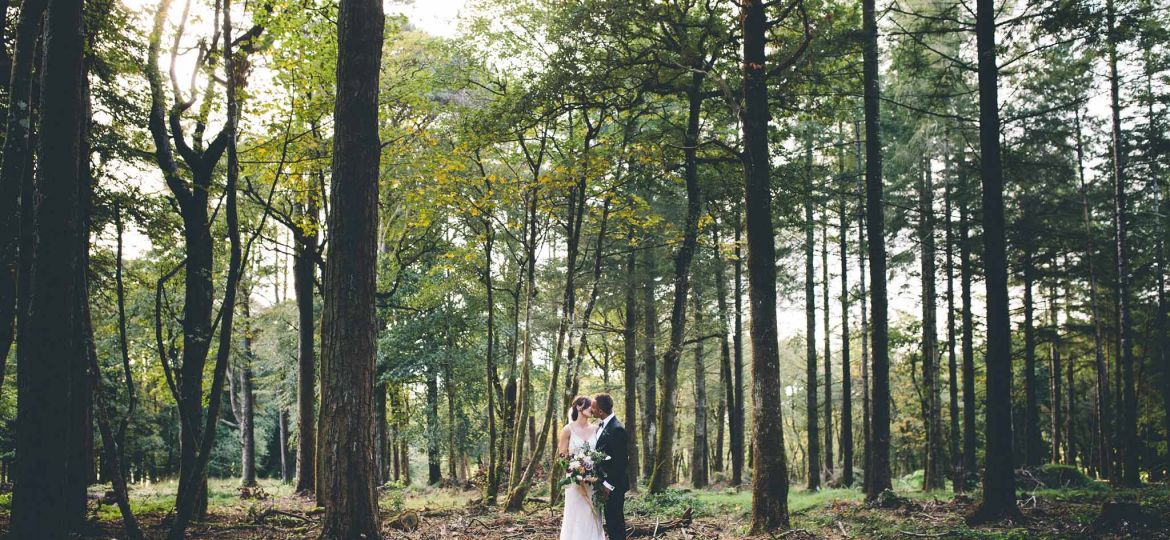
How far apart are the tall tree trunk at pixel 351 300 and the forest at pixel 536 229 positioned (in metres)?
0.03

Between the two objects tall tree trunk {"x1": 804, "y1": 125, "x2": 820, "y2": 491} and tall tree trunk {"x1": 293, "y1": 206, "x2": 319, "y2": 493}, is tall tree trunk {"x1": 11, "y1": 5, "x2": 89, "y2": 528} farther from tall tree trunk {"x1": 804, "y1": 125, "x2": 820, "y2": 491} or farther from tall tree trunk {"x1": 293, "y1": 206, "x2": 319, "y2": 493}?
tall tree trunk {"x1": 804, "y1": 125, "x2": 820, "y2": 491}

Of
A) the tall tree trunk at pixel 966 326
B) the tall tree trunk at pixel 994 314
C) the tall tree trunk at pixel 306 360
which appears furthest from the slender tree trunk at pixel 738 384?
the tall tree trunk at pixel 306 360

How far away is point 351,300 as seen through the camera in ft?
20.0

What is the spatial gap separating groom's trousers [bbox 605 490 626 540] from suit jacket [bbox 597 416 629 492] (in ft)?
0.34

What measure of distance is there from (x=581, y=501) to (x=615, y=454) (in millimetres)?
778

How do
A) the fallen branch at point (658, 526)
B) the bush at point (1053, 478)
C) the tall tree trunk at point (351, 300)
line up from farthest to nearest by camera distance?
the bush at point (1053, 478) < the fallen branch at point (658, 526) < the tall tree trunk at point (351, 300)

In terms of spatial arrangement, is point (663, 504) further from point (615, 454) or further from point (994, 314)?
point (994, 314)

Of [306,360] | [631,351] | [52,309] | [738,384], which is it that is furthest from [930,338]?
[52,309]

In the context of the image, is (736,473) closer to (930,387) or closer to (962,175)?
(930,387)

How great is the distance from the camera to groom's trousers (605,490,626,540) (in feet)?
25.7

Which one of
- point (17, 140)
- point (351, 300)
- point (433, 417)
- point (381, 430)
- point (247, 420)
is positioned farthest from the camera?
point (381, 430)

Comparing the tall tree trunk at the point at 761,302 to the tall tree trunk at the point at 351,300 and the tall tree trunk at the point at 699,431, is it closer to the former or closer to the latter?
the tall tree trunk at the point at 351,300

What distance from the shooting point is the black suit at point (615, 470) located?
781cm

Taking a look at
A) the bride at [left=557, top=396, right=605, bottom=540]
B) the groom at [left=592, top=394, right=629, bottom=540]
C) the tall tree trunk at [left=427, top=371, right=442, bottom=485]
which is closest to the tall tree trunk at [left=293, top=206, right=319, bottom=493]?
the tall tree trunk at [left=427, top=371, right=442, bottom=485]
